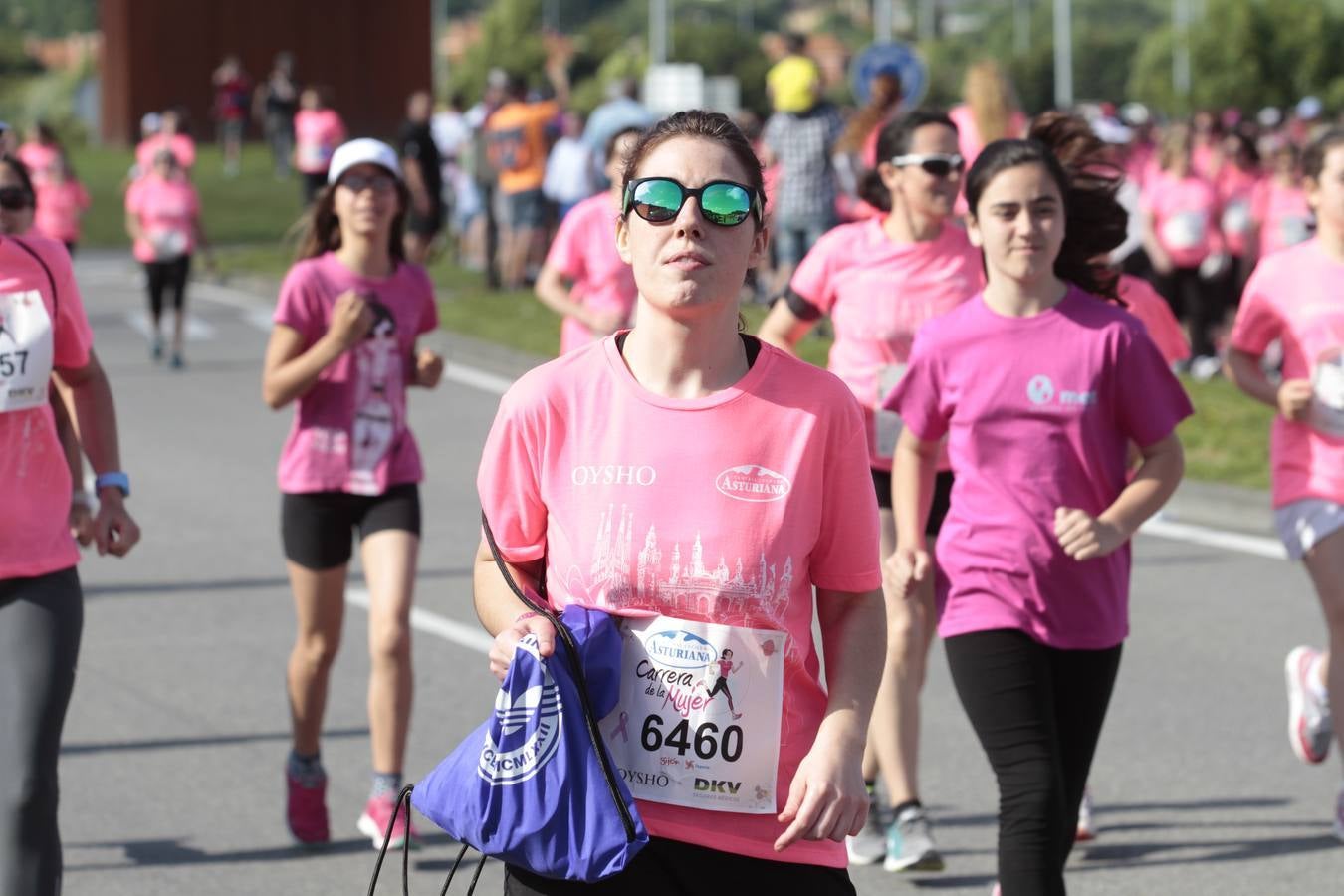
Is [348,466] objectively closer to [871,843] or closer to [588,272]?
[871,843]

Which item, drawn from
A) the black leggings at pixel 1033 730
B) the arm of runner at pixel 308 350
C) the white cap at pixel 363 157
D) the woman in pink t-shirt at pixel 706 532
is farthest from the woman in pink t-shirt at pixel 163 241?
the woman in pink t-shirt at pixel 706 532

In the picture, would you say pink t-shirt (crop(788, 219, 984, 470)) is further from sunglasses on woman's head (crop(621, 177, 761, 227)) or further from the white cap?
sunglasses on woman's head (crop(621, 177, 761, 227))

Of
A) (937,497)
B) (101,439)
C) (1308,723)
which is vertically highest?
(101,439)

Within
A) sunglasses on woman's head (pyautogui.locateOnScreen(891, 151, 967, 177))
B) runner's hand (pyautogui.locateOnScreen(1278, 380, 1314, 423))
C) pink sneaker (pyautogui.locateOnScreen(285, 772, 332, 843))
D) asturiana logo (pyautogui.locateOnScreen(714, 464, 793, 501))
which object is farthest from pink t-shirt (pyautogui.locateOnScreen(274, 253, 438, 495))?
asturiana logo (pyautogui.locateOnScreen(714, 464, 793, 501))

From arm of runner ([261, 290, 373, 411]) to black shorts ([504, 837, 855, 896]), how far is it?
10.5 ft

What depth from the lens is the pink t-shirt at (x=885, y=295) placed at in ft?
21.5

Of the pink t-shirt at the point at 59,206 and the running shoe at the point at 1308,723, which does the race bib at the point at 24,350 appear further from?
the pink t-shirt at the point at 59,206


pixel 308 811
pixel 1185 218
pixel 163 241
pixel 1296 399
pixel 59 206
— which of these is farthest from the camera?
pixel 59 206

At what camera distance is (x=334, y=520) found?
6488 mm

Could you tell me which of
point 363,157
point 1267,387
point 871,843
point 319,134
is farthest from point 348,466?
point 319,134

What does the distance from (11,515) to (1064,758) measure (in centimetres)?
247

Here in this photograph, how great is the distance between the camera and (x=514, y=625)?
10.8 feet

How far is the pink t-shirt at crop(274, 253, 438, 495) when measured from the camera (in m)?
6.46

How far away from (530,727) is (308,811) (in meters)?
3.48
